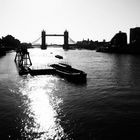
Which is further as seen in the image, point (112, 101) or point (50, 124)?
point (112, 101)

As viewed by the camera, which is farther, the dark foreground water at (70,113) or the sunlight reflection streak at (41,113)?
the sunlight reflection streak at (41,113)

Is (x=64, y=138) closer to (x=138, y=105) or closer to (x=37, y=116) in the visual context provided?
(x=37, y=116)

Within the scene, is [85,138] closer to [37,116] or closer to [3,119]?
[37,116]

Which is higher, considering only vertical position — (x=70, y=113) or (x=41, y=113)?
(x=70, y=113)

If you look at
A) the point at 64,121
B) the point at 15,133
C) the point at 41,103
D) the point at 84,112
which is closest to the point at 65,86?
the point at 41,103

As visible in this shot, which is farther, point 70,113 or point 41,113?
point 41,113

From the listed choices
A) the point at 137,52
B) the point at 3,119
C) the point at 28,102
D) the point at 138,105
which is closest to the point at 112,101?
the point at 138,105

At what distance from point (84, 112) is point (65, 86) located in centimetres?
1738

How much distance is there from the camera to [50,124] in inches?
898

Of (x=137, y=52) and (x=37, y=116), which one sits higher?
(x=137, y=52)

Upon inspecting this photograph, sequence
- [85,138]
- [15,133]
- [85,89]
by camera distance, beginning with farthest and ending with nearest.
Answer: [85,89] → [15,133] → [85,138]

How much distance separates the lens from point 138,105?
96.6ft

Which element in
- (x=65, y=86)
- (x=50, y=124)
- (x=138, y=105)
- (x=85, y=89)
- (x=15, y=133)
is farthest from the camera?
(x=65, y=86)

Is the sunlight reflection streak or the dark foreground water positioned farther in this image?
the sunlight reflection streak
